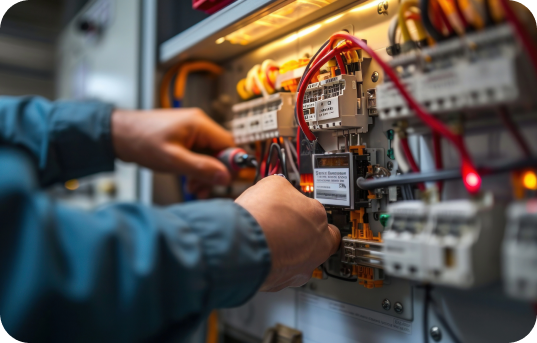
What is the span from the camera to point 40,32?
2721 mm

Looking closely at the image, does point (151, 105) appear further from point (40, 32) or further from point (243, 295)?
point (40, 32)

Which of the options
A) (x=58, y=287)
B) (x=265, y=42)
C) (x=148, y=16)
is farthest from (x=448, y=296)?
(x=148, y=16)

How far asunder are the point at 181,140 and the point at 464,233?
2.73ft

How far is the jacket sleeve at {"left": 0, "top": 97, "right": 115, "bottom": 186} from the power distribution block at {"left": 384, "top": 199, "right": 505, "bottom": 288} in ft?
2.86

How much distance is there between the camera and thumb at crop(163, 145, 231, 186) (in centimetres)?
103

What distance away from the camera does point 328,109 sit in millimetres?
665

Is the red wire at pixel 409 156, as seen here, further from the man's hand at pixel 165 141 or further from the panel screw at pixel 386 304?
the man's hand at pixel 165 141

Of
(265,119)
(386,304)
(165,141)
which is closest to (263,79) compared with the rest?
(265,119)

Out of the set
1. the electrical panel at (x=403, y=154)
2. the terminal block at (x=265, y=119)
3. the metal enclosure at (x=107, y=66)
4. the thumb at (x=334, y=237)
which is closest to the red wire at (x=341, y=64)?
the electrical panel at (x=403, y=154)

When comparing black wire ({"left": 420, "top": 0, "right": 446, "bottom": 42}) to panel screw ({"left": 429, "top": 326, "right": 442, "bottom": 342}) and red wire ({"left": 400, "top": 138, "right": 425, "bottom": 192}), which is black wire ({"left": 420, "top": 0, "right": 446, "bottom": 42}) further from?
panel screw ({"left": 429, "top": 326, "right": 442, "bottom": 342})

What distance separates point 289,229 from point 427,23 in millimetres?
338

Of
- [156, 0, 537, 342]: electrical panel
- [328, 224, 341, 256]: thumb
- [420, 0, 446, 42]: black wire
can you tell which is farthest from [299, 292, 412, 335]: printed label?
[420, 0, 446, 42]: black wire

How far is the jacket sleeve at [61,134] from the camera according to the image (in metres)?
0.97

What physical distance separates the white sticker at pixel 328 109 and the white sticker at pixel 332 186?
0.10 metres
